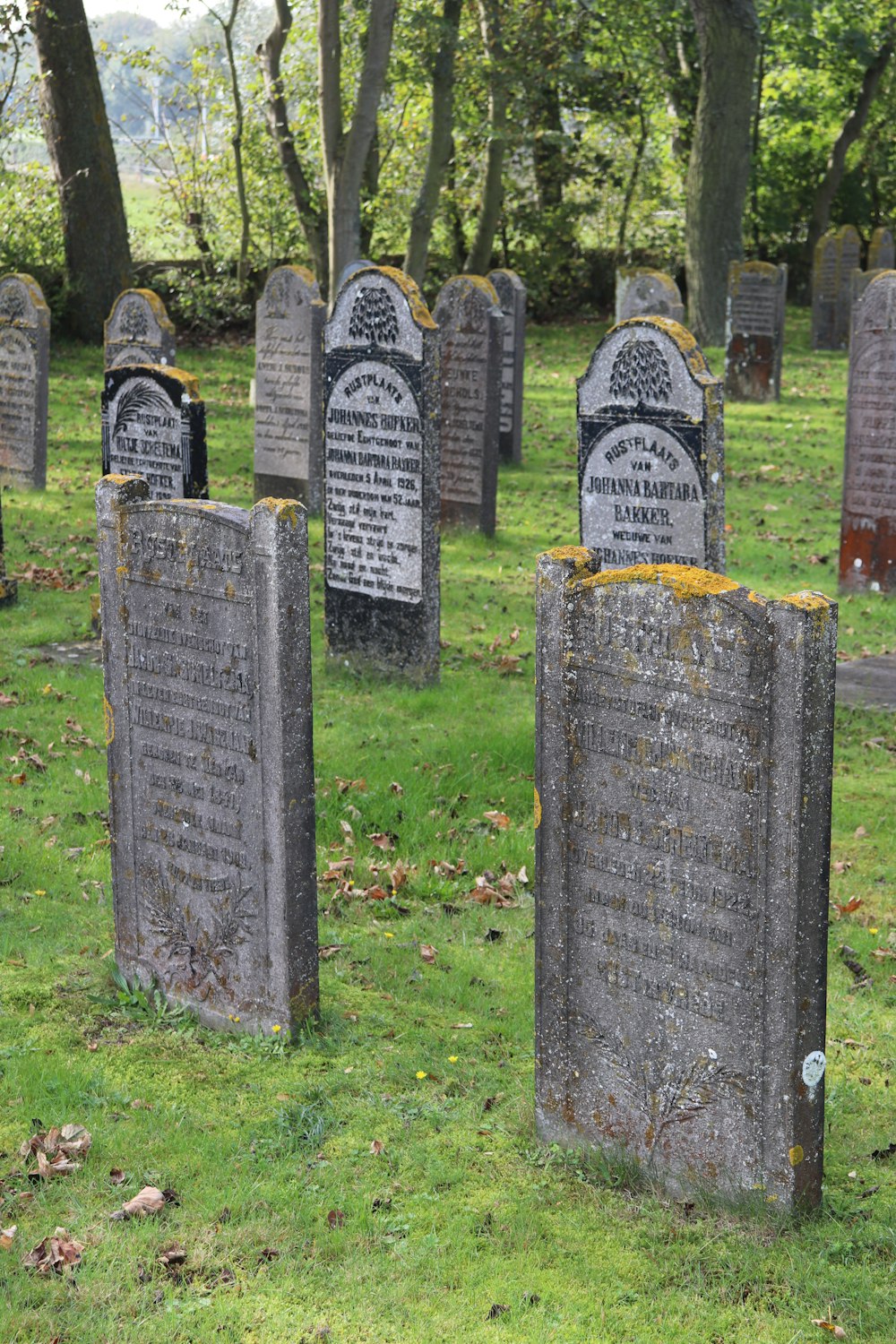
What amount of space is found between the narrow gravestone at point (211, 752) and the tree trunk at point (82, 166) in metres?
17.4

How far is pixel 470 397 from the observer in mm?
13250

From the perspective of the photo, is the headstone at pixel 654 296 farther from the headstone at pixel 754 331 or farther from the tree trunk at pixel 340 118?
the headstone at pixel 754 331

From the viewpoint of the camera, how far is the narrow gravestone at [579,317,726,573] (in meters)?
8.37

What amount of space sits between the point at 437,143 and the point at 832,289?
32.6 feet

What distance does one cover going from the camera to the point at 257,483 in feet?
49.3

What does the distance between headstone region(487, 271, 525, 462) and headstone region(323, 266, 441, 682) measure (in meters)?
6.05

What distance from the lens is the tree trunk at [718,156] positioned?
942 inches

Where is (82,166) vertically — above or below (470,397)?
above

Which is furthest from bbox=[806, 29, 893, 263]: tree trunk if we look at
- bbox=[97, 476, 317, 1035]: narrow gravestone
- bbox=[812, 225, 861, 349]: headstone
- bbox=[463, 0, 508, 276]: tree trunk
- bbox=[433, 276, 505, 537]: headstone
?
bbox=[97, 476, 317, 1035]: narrow gravestone

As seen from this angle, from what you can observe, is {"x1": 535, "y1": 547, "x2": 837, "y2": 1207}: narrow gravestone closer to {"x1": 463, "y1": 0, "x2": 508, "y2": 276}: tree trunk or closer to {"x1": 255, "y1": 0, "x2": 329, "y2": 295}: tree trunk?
{"x1": 255, "y1": 0, "x2": 329, "y2": 295}: tree trunk

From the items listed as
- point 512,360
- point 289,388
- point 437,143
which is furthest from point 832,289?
point 289,388

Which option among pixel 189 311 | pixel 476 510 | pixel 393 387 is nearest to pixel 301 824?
pixel 393 387

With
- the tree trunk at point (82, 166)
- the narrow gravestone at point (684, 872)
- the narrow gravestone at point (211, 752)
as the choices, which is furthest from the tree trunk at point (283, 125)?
the narrow gravestone at point (684, 872)

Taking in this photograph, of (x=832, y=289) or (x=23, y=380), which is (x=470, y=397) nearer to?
(x=23, y=380)
